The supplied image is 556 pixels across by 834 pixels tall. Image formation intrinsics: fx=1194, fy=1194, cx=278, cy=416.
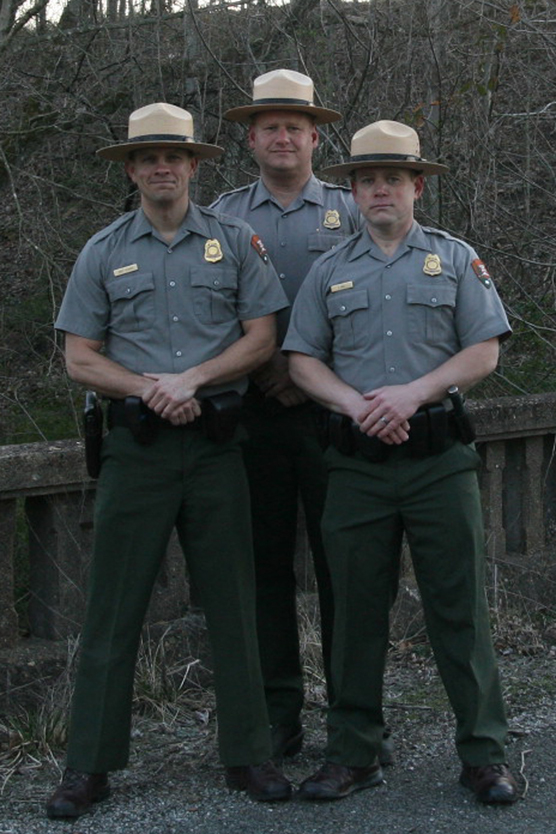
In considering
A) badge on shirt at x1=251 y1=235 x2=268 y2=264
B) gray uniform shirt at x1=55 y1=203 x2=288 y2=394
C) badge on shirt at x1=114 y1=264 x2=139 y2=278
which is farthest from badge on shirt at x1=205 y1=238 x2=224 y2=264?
badge on shirt at x1=114 y1=264 x2=139 y2=278

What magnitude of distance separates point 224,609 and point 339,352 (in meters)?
0.92

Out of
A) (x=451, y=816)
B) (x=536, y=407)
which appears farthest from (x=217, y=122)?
(x=451, y=816)

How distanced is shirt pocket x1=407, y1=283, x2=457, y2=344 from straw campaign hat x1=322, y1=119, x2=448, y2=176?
398 mm

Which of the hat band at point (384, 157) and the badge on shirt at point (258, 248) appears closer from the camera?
the hat band at point (384, 157)

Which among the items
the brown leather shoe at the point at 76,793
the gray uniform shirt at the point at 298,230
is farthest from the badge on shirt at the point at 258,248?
the brown leather shoe at the point at 76,793

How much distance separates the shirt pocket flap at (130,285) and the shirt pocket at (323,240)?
70 cm

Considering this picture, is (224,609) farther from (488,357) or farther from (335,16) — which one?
(335,16)

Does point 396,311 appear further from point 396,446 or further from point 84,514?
point 84,514

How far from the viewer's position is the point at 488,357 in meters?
3.83

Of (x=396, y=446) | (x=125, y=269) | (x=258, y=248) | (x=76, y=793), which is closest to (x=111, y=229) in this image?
(x=125, y=269)

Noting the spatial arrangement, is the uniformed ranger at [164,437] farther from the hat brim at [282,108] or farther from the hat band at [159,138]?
the hat brim at [282,108]

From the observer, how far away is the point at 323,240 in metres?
4.27

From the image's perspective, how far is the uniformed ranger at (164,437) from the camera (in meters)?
3.80

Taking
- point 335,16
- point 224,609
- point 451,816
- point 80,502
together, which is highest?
point 335,16
